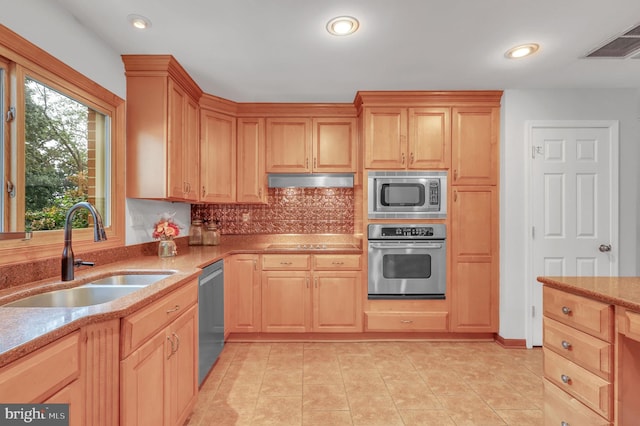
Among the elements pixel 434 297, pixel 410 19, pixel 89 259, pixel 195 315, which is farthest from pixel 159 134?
pixel 434 297

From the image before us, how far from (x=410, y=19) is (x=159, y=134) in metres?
1.93

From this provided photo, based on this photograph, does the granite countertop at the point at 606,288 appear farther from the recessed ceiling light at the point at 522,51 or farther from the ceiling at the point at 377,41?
the recessed ceiling light at the point at 522,51

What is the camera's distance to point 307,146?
11.0ft

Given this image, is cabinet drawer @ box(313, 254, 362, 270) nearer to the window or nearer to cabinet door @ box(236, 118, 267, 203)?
cabinet door @ box(236, 118, 267, 203)

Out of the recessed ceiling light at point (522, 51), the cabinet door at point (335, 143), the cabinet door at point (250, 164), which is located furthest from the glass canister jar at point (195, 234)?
the recessed ceiling light at point (522, 51)

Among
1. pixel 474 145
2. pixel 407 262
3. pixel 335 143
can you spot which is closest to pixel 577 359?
pixel 407 262

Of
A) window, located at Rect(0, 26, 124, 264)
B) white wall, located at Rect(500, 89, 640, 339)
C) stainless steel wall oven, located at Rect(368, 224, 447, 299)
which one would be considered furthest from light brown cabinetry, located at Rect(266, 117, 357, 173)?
white wall, located at Rect(500, 89, 640, 339)

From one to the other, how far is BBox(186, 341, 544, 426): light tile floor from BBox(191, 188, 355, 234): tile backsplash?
4.09 ft

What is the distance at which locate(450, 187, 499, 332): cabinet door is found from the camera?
3.05 meters

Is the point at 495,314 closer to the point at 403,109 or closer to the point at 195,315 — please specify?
the point at 403,109

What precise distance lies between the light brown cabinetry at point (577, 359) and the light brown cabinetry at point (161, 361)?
1894 millimetres

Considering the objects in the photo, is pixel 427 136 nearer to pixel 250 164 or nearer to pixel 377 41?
pixel 377 41

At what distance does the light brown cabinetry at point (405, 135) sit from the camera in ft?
10.1

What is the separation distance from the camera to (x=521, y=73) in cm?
267
